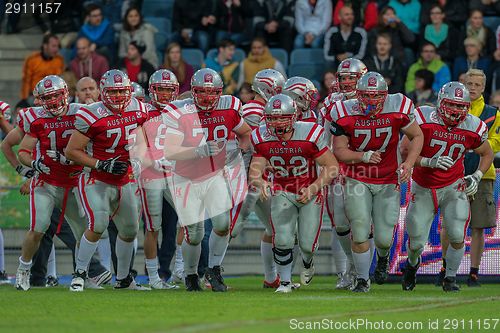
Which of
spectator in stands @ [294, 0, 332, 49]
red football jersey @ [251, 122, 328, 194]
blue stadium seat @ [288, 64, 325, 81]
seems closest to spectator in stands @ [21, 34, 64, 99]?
blue stadium seat @ [288, 64, 325, 81]

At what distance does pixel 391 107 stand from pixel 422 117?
0.37 metres

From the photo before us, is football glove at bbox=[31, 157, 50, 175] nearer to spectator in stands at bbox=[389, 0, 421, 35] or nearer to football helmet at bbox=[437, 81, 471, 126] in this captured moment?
football helmet at bbox=[437, 81, 471, 126]

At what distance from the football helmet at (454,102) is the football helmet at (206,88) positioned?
1.88 metres

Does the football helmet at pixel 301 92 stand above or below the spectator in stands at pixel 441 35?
below

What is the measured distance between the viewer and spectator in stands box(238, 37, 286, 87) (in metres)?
15.0

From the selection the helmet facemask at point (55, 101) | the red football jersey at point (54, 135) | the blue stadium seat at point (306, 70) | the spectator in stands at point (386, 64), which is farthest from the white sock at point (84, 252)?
the blue stadium seat at point (306, 70)

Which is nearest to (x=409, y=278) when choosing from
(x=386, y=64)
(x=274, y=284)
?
(x=274, y=284)

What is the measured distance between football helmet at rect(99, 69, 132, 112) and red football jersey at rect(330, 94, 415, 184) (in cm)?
178

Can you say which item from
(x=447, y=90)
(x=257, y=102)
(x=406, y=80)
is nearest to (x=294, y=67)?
(x=406, y=80)

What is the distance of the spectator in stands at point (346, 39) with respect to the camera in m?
15.0

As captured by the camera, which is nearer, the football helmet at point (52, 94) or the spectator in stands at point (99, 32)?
the football helmet at point (52, 94)

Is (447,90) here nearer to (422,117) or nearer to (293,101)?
(422,117)

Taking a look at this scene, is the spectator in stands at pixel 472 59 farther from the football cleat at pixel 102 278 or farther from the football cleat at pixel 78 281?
the football cleat at pixel 78 281

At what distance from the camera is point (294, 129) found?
998 cm
